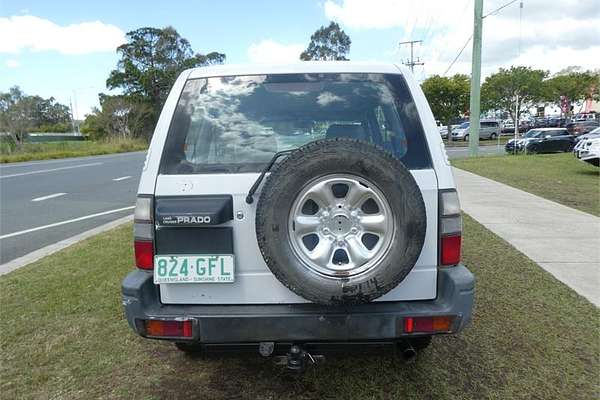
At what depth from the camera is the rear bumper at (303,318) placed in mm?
2295

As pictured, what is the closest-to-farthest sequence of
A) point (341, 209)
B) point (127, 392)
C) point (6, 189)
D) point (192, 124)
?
1. point (341, 209)
2. point (192, 124)
3. point (127, 392)
4. point (6, 189)

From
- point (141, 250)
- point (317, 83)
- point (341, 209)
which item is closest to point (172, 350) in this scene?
point (141, 250)

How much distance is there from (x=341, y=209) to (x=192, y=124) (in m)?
0.99

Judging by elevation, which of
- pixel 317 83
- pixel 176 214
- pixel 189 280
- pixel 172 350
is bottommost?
pixel 172 350

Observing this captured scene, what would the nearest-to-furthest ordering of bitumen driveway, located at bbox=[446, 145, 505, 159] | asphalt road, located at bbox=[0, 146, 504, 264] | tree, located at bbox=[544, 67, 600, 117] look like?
asphalt road, located at bbox=[0, 146, 504, 264], bitumen driveway, located at bbox=[446, 145, 505, 159], tree, located at bbox=[544, 67, 600, 117]

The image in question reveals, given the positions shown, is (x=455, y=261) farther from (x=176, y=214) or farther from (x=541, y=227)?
(x=541, y=227)

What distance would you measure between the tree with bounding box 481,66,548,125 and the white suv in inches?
1467

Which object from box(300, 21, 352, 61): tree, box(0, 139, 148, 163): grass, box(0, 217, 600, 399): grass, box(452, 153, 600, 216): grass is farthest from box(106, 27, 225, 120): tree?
box(0, 217, 600, 399): grass

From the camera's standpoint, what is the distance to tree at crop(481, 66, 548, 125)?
119 feet

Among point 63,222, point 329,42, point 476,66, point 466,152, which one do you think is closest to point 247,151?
point 63,222

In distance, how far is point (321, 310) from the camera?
231cm

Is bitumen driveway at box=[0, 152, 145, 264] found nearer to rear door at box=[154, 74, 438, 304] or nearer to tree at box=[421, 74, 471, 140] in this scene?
rear door at box=[154, 74, 438, 304]

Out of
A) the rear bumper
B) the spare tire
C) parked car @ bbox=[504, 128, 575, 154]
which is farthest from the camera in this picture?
parked car @ bbox=[504, 128, 575, 154]

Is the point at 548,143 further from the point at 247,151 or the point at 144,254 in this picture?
the point at 144,254
